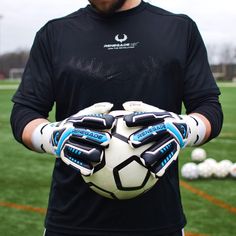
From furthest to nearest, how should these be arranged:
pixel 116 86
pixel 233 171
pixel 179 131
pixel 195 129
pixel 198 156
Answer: pixel 198 156
pixel 233 171
pixel 116 86
pixel 195 129
pixel 179 131

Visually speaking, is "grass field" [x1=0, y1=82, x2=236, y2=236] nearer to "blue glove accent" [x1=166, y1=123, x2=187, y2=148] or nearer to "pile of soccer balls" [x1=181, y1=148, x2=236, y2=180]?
"pile of soccer balls" [x1=181, y1=148, x2=236, y2=180]

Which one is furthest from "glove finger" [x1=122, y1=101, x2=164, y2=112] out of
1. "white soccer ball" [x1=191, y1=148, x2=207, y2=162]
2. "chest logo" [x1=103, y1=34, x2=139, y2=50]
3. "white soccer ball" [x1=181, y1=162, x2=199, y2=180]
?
"white soccer ball" [x1=191, y1=148, x2=207, y2=162]

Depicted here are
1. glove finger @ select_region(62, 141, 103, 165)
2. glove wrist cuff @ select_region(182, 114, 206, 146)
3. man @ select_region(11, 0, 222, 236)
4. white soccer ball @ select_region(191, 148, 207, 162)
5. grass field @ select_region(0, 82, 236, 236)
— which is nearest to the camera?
glove finger @ select_region(62, 141, 103, 165)

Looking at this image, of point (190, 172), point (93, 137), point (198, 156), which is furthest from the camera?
point (198, 156)

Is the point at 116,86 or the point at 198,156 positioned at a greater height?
the point at 116,86

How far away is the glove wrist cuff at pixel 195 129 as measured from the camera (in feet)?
6.73

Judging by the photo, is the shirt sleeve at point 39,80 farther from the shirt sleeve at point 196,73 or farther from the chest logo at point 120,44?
the shirt sleeve at point 196,73

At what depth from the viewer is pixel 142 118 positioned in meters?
1.83

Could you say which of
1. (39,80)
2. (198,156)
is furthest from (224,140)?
(39,80)

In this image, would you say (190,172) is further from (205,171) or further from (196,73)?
(196,73)

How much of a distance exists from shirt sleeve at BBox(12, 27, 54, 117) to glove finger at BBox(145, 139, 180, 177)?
0.62 meters

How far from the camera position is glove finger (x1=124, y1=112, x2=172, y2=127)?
72.0 inches

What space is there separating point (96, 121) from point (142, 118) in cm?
15

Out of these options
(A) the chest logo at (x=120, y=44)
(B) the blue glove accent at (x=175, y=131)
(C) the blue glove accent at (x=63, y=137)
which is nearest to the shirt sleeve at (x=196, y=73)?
(A) the chest logo at (x=120, y=44)
